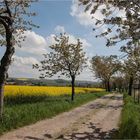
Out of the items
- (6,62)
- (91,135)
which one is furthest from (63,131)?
(6,62)

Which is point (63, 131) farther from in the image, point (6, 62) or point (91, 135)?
point (6, 62)

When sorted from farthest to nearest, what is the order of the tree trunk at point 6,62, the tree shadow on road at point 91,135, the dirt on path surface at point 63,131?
the tree trunk at point 6,62 < the tree shadow on road at point 91,135 < the dirt on path surface at point 63,131

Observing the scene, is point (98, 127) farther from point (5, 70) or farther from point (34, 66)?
point (34, 66)

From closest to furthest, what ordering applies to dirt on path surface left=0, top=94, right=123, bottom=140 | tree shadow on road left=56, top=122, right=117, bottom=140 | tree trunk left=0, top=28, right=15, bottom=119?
dirt on path surface left=0, top=94, right=123, bottom=140 → tree shadow on road left=56, top=122, right=117, bottom=140 → tree trunk left=0, top=28, right=15, bottom=119

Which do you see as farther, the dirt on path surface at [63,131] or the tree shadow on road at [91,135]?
the tree shadow on road at [91,135]

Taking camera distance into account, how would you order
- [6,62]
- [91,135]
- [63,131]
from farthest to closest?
[6,62] < [63,131] < [91,135]

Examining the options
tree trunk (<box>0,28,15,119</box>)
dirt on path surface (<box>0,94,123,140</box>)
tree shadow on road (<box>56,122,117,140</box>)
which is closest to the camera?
dirt on path surface (<box>0,94,123,140</box>)

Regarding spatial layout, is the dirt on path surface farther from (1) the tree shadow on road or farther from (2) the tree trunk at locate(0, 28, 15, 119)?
(2) the tree trunk at locate(0, 28, 15, 119)

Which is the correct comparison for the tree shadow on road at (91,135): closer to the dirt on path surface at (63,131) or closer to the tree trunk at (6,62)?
the dirt on path surface at (63,131)

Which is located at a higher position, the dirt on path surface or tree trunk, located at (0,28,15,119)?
tree trunk, located at (0,28,15,119)

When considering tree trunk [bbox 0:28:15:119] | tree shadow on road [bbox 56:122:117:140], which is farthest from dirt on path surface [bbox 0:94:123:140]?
tree trunk [bbox 0:28:15:119]

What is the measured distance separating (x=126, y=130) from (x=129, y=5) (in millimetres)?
5089

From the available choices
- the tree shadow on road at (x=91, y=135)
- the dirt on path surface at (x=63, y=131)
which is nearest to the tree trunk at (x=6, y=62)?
the dirt on path surface at (x=63, y=131)

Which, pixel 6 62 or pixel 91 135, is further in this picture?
pixel 6 62
